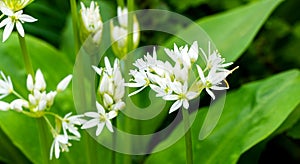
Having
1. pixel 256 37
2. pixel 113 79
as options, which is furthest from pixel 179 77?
pixel 256 37

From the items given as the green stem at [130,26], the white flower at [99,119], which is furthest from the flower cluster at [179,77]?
the green stem at [130,26]

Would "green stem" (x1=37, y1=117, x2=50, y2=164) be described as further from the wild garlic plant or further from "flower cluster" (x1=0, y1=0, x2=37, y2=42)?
"flower cluster" (x1=0, y1=0, x2=37, y2=42)

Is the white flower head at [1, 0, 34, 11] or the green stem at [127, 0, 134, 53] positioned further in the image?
the green stem at [127, 0, 134, 53]

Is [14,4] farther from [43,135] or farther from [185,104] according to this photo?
[185,104]

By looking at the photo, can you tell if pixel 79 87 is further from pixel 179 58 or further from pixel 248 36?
pixel 248 36

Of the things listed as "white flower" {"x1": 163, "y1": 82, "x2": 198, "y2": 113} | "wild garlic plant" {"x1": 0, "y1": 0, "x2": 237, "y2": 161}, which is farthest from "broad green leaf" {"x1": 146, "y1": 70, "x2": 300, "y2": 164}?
"white flower" {"x1": 163, "y1": 82, "x2": 198, "y2": 113}

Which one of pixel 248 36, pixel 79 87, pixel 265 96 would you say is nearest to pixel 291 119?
pixel 265 96
